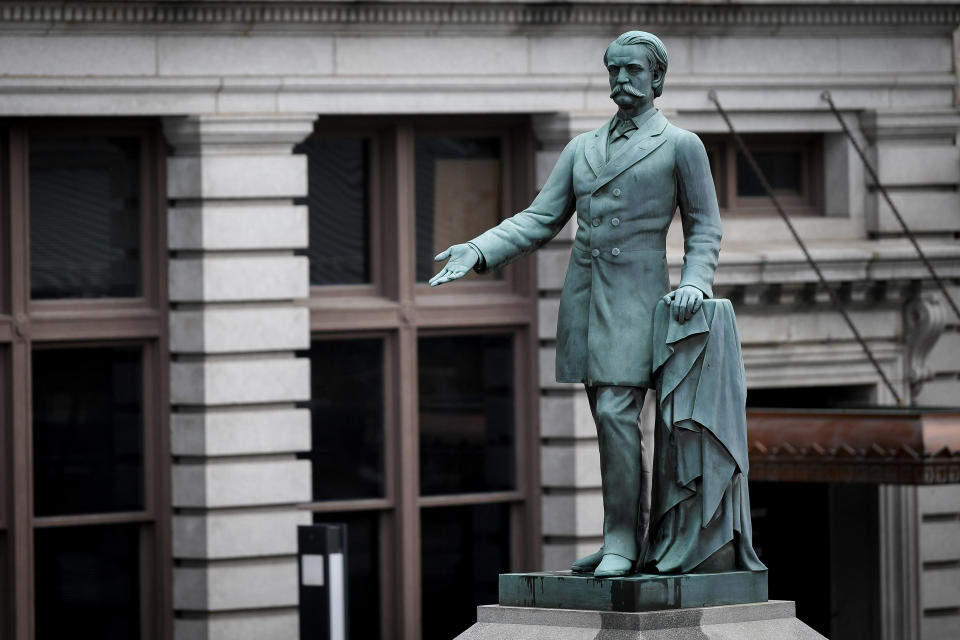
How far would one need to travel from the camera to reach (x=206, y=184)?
1844 centimetres

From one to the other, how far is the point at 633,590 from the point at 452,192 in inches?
342

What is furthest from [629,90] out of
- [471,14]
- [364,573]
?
[364,573]

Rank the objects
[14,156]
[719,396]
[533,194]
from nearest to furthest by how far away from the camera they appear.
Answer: [719,396]
[14,156]
[533,194]

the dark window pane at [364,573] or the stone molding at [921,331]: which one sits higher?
the stone molding at [921,331]

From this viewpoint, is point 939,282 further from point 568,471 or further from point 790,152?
point 568,471

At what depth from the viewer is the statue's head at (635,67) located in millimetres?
11633

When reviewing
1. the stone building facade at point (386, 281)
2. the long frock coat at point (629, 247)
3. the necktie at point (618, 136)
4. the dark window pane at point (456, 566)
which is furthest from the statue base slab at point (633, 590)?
the dark window pane at point (456, 566)

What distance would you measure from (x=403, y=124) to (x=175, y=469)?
3.39 metres

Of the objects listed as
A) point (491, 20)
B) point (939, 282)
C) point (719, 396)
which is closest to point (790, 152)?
point (939, 282)

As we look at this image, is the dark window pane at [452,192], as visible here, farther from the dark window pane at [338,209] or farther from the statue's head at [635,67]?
the statue's head at [635,67]

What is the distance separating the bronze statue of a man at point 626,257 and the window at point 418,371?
7.46 meters

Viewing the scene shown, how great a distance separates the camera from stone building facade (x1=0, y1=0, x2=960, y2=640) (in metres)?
18.4

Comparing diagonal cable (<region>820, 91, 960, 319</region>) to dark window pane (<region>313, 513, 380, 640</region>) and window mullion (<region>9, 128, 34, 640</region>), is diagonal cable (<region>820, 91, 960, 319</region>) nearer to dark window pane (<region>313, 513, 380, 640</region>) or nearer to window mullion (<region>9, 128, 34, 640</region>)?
dark window pane (<region>313, 513, 380, 640</region>)

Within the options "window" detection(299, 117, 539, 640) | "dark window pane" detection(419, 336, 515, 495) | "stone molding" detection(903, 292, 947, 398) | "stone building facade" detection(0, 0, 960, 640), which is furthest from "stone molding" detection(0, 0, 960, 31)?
"dark window pane" detection(419, 336, 515, 495)
